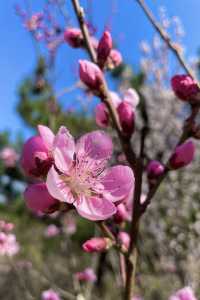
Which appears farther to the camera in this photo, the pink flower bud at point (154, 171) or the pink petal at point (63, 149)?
the pink flower bud at point (154, 171)

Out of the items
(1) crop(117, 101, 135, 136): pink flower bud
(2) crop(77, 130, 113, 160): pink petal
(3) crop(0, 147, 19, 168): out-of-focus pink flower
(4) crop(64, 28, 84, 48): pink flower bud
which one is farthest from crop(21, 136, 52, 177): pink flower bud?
(3) crop(0, 147, 19, 168): out-of-focus pink flower

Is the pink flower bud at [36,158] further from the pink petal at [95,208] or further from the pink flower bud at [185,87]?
the pink flower bud at [185,87]

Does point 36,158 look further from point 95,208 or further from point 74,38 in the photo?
point 74,38

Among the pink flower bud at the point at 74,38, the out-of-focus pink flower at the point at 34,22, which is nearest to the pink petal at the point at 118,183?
the pink flower bud at the point at 74,38

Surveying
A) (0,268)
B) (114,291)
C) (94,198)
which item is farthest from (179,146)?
(0,268)

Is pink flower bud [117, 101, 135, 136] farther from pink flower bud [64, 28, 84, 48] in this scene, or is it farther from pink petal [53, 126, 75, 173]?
pink flower bud [64, 28, 84, 48]
